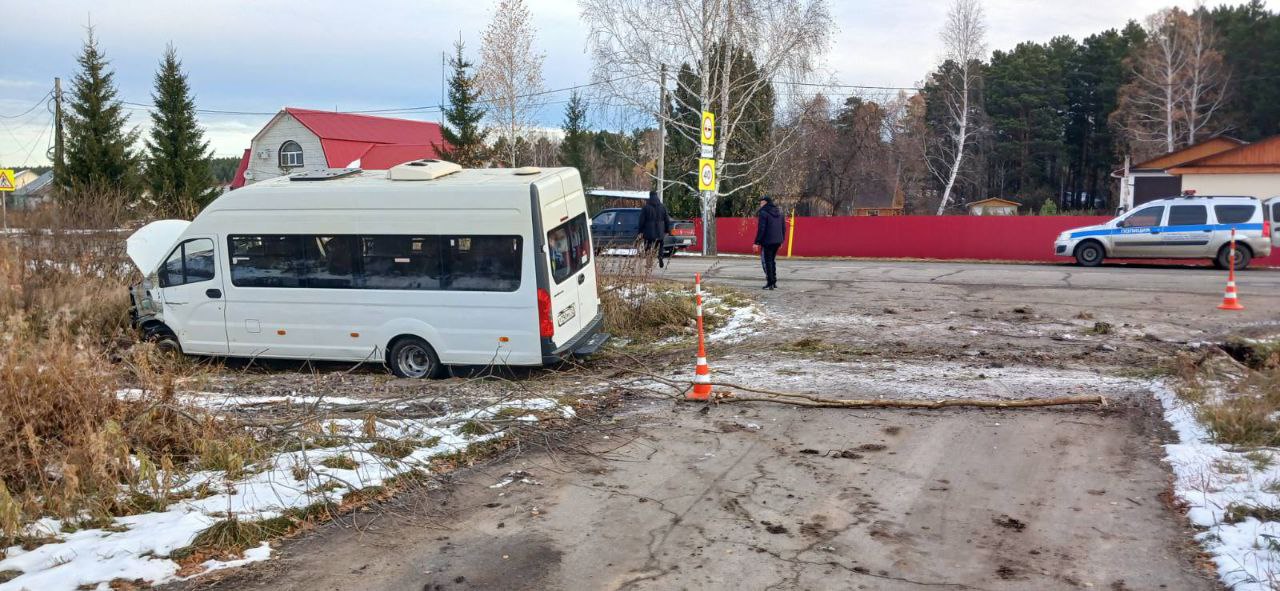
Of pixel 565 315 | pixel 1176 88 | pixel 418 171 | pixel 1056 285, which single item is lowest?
pixel 1056 285

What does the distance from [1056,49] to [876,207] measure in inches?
683

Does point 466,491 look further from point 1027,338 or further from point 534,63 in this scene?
point 534,63

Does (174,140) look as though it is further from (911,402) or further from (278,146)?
(911,402)

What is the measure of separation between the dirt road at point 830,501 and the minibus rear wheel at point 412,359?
2.90 metres

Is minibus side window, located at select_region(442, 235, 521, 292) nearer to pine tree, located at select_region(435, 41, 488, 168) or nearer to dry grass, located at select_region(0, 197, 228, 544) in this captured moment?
dry grass, located at select_region(0, 197, 228, 544)

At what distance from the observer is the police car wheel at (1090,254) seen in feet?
71.8

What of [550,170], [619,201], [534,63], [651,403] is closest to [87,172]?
[534,63]

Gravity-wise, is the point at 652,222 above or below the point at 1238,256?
above

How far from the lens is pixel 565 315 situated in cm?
1038

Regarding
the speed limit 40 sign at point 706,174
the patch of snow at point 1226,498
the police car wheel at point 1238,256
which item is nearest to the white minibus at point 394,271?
the patch of snow at point 1226,498

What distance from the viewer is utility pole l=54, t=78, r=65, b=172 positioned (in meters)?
37.5

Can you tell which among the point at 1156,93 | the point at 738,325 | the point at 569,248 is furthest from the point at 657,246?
the point at 1156,93

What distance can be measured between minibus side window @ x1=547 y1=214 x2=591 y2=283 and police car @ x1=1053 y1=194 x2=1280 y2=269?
52.2 feet

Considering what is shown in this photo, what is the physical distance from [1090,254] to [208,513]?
2164 centimetres
